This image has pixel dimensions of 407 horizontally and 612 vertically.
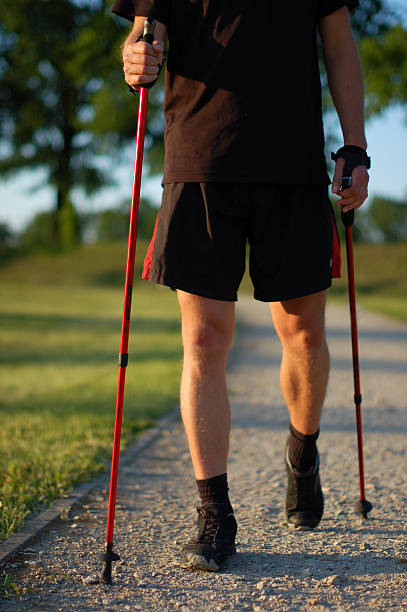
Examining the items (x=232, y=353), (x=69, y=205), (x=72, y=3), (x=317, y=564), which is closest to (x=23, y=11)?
(x=72, y=3)

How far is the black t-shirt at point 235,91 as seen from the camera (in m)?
2.36

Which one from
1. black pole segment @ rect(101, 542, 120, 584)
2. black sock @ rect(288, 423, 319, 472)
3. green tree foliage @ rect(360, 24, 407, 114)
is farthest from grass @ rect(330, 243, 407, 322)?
black pole segment @ rect(101, 542, 120, 584)

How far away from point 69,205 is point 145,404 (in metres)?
31.4

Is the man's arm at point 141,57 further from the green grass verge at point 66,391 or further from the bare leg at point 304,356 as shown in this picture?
the green grass verge at point 66,391

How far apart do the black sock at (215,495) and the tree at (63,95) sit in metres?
11.3

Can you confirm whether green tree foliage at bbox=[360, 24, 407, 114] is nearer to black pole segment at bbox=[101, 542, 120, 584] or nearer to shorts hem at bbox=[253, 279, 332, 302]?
shorts hem at bbox=[253, 279, 332, 302]

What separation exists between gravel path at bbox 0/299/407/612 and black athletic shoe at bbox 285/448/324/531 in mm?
54

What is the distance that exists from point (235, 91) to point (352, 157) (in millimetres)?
511

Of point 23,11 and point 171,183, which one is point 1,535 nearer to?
point 171,183

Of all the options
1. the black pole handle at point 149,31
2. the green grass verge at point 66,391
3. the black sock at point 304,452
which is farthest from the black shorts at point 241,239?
the green grass verge at point 66,391

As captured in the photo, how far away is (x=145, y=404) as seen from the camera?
18.2ft

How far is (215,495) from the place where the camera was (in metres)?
2.38

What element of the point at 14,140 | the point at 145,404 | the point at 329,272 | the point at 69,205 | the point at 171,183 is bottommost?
the point at 145,404

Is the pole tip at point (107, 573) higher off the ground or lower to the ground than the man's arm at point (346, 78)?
lower
